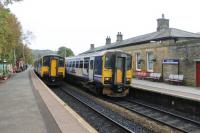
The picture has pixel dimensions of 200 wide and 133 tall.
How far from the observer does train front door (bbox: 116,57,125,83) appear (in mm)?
20125

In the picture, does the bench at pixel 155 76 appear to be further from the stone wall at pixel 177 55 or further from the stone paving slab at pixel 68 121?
the stone paving slab at pixel 68 121

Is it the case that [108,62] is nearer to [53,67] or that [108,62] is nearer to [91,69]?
[91,69]

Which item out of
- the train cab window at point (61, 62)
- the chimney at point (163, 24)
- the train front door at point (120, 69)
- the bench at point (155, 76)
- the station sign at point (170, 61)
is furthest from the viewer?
the chimney at point (163, 24)

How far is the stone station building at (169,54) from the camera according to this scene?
21.4 meters

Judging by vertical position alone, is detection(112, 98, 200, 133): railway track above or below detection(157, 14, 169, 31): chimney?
below

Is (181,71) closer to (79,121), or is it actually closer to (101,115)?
(101,115)

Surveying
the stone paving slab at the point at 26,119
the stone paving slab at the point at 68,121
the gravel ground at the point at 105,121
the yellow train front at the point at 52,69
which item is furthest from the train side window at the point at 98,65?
the yellow train front at the point at 52,69

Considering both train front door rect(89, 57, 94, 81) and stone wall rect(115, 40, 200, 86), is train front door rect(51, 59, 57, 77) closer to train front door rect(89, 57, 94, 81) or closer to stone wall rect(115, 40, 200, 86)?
train front door rect(89, 57, 94, 81)

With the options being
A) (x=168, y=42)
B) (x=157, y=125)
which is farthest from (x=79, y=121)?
(x=168, y=42)

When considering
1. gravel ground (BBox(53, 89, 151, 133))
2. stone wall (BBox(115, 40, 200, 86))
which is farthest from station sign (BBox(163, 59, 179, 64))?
gravel ground (BBox(53, 89, 151, 133))

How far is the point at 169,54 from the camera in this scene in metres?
24.6

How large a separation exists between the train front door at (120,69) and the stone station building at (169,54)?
4.69 m

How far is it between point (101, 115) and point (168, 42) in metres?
12.6

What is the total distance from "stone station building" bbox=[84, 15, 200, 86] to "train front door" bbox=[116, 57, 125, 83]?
15.4 feet
